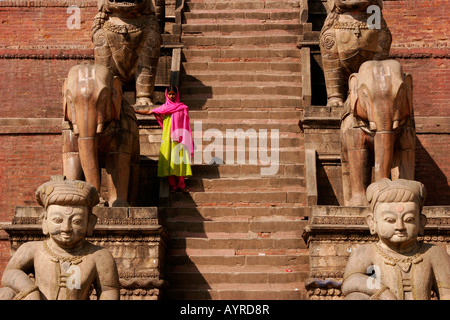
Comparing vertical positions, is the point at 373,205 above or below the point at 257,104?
below

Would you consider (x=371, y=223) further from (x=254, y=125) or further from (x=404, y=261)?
(x=254, y=125)

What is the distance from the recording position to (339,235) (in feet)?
48.2

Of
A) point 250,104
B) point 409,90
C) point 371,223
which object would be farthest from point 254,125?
point 371,223

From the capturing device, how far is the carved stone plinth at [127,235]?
14578 mm

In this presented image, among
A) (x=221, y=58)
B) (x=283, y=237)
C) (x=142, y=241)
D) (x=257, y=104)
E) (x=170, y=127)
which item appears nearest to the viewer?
(x=142, y=241)

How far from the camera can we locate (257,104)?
1858 cm

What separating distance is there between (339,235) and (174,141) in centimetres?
345

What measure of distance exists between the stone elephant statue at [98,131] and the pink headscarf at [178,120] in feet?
4.33

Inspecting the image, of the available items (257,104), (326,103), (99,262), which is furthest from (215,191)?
(99,262)

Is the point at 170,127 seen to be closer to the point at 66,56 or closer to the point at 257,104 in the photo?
Result: the point at 257,104

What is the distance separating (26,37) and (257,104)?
6.04m

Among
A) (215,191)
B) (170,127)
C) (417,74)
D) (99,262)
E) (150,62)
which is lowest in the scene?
(99,262)

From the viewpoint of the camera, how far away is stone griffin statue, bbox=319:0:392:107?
17.2m

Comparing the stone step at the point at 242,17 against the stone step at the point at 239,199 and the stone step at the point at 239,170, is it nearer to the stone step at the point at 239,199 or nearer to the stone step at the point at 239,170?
the stone step at the point at 239,170
